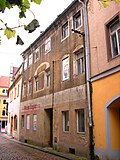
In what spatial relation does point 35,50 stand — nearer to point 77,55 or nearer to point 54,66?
point 54,66

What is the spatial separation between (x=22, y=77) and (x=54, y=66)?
9329 mm

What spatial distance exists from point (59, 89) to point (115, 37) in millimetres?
6209

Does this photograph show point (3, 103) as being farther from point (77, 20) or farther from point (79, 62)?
point (79, 62)

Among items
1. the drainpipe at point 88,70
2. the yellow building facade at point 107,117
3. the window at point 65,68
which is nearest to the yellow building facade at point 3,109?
the window at point 65,68

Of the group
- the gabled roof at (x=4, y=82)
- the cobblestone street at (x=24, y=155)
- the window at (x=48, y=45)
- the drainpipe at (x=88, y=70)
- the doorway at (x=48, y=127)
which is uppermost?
the gabled roof at (x=4, y=82)

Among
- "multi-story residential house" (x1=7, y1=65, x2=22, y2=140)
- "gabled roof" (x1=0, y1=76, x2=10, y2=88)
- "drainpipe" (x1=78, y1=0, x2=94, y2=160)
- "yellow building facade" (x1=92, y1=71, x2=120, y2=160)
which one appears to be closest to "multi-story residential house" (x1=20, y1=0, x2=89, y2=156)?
"drainpipe" (x1=78, y1=0, x2=94, y2=160)

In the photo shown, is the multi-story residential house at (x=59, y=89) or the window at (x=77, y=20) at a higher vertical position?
the window at (x=77, y=20)

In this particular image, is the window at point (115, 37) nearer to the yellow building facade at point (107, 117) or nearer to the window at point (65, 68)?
the yellow building facade at point (107, 117)

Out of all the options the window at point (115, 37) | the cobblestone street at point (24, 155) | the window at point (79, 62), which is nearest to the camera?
the window at point (115, 37)

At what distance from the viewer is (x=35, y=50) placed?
21.3 m

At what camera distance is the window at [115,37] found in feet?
32.4

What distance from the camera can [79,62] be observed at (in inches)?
527

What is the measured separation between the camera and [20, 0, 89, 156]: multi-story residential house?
12.6m

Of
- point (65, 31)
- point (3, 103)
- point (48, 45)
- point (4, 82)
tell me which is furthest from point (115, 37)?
point (4, 82)
